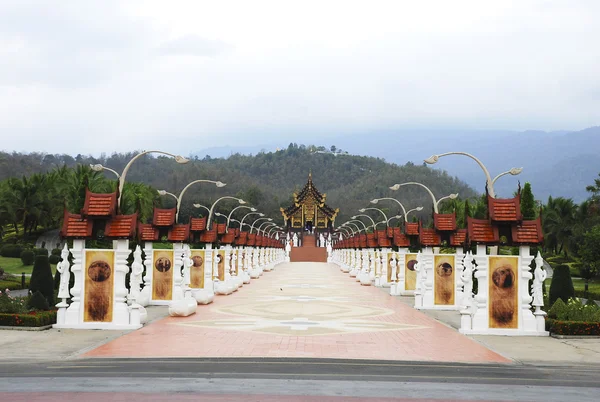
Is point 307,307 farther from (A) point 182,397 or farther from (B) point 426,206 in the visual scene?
(B) point 426,206

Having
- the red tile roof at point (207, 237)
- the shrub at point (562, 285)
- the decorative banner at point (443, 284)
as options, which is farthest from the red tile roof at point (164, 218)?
the shrub at point (562, 285)

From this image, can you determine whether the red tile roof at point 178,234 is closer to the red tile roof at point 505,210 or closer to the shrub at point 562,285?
the red tile roof at point 505,210

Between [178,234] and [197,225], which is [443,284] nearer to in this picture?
[178,234]

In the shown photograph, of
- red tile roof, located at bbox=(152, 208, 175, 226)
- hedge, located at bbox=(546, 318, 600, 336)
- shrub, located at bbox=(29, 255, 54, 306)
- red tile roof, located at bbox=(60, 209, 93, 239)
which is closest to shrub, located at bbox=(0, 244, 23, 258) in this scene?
red tile roof, located at bbox=(152, 208, 175, 226)

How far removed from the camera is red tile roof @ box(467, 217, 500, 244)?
23109 millimetres

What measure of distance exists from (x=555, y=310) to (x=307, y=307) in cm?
1113

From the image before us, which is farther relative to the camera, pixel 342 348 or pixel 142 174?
pixel 142 174

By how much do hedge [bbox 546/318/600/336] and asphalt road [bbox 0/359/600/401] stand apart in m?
5.61

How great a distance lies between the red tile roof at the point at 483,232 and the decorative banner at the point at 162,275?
1346cm

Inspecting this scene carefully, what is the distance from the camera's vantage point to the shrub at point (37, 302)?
24.0m

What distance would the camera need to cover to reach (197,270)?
127ft

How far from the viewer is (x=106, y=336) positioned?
2098 cm

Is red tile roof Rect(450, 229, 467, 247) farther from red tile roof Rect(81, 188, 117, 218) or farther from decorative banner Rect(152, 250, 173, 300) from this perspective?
red tile roof Rect(81, 188, 117, 218)

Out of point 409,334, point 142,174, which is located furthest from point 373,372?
point 142,174
